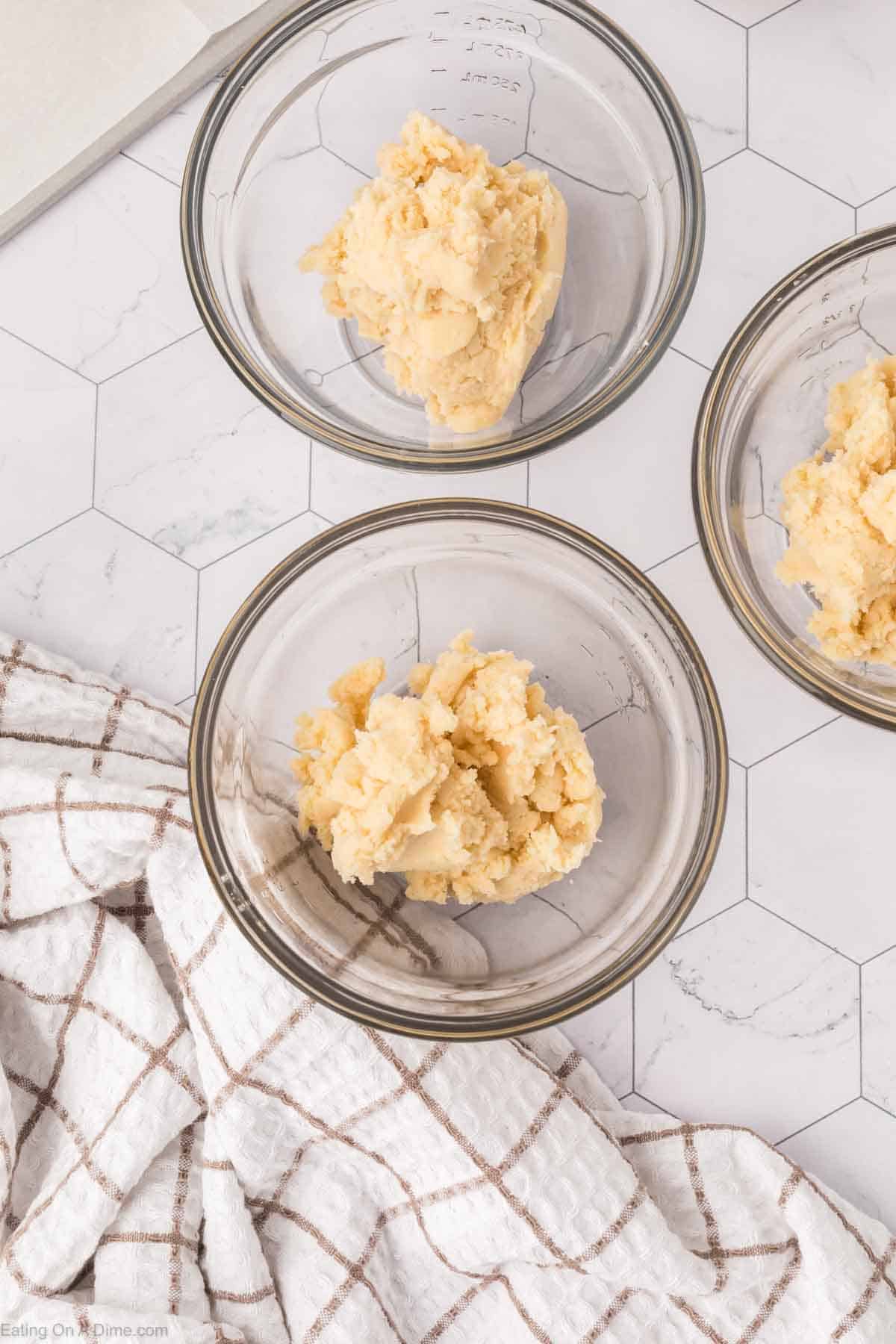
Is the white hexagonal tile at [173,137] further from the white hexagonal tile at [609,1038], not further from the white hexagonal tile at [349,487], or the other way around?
the white hexagonal tile at [609,1038]

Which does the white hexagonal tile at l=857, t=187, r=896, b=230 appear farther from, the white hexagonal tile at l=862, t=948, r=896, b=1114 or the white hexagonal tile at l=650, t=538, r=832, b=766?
the white hexagonal tile at l=862, t=948, r=896, b=1114

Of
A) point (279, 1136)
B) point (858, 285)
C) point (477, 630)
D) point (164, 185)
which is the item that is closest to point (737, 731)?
point (477, 630)

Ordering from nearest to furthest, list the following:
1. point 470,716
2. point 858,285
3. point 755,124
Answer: point 470,716, point 858,285, point 755,124

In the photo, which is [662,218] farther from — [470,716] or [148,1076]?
[148,1076]

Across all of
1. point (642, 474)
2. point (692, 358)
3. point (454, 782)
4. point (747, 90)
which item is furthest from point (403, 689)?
point (747, 90)

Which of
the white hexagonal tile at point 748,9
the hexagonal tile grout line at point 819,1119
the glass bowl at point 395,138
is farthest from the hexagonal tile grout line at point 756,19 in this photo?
the hexagonal tile grout line at point 819,1119

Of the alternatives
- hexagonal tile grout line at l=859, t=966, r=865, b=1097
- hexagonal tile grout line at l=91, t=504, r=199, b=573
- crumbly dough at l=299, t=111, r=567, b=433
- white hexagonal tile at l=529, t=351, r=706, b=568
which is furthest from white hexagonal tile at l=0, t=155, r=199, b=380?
hexagonal tile grout line at l=859, t=966, r=865, b=1097
